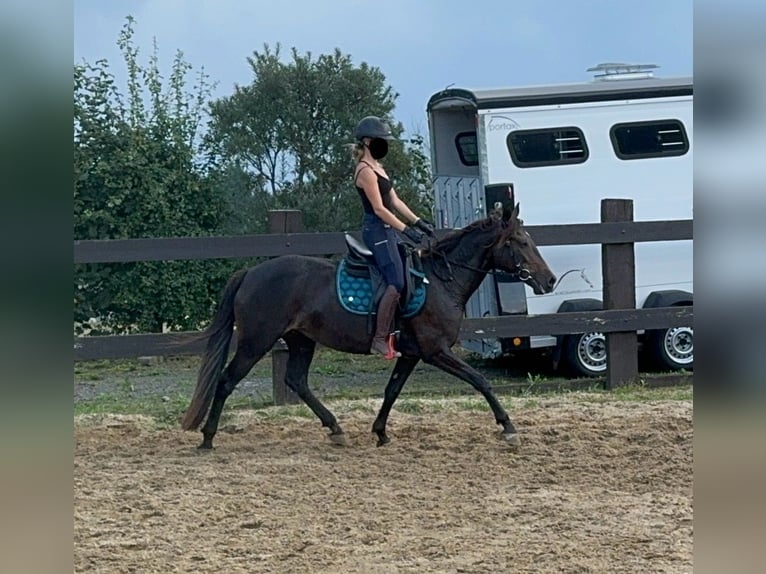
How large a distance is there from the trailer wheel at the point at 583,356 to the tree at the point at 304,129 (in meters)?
4.36

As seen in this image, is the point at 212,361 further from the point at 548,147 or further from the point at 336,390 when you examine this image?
the point at 548,147

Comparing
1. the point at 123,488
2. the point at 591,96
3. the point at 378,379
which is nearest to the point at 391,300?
the point at 123,488

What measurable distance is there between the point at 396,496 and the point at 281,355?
3223mm

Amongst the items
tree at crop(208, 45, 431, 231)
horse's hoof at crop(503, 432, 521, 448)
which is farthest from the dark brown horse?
tree at crop(208, 45, 431, 231)

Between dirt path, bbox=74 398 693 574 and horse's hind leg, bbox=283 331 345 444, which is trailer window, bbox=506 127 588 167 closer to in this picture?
dirt path, bbox=74 398 693 574

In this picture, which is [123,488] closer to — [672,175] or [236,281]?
[236,281]

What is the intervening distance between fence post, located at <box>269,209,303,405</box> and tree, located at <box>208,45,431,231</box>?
5.08 meters

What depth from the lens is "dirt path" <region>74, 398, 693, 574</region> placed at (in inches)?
181

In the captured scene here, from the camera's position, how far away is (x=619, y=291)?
31.7 feet

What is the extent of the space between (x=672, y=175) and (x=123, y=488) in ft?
25.1

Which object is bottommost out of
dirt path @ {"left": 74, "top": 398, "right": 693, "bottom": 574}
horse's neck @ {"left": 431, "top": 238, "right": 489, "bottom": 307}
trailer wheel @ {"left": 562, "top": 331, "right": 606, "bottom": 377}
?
dirt path @ {"left": 74, "top": 398, "right": 693, "bottom": 574}

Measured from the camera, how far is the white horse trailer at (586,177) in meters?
11.0

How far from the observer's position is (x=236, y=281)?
7.27m

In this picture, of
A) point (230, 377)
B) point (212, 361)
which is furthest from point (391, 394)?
point (212, 361)
